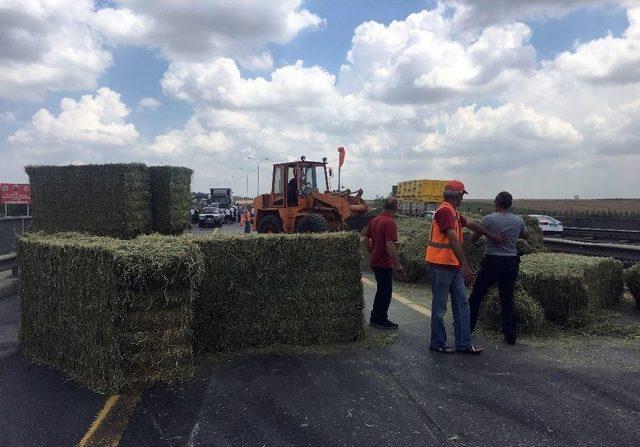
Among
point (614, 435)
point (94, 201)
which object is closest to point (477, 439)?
point (614, 435)

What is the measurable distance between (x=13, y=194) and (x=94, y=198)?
80.5ft

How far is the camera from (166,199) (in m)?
13.8

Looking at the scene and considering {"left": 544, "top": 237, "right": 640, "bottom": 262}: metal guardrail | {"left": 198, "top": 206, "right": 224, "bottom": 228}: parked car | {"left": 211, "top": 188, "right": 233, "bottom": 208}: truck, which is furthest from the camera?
{"left": 211, "top": 188, "right": 233, "bottom": 208}: truck

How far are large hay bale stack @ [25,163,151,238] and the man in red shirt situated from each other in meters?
7.10

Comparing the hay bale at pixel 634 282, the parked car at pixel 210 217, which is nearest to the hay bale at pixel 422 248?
the hay bale at pixel 634 282

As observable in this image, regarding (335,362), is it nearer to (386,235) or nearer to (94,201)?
(386,235)

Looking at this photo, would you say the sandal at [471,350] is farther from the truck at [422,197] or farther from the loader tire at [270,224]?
the truck at [422,197]

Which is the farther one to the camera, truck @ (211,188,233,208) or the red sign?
truck @ (211,188,233,208)

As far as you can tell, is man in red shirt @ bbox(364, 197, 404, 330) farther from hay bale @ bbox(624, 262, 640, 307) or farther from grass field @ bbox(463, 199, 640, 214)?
grass field @ bbox(463, 199, 640, 214)

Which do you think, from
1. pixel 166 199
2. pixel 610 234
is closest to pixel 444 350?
pixel 166 199

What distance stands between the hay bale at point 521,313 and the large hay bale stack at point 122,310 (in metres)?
3.92

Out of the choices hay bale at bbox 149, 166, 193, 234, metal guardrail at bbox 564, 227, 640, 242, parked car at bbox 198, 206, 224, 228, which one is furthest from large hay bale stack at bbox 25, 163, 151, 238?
parked car at bbox 198, 206, 224, 228

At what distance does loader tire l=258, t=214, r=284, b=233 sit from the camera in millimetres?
17406

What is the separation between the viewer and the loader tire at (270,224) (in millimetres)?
17406
